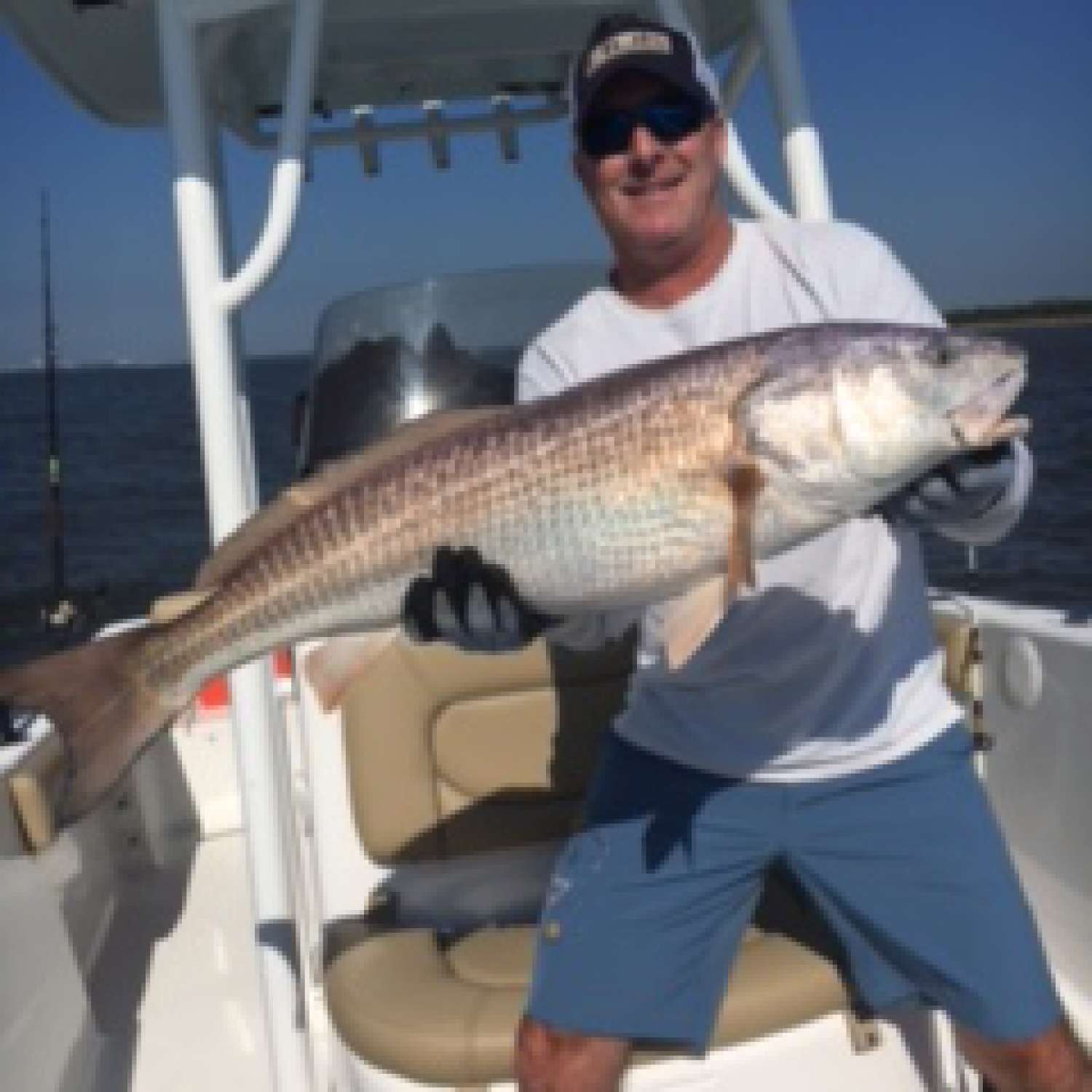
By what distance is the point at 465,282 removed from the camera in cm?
501

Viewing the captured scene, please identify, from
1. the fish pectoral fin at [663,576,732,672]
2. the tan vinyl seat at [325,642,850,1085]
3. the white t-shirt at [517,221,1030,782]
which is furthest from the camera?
the tan vinyl seat at [325,642,850,1085]

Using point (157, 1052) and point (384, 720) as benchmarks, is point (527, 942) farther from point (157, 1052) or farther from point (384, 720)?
point (157, 1052)

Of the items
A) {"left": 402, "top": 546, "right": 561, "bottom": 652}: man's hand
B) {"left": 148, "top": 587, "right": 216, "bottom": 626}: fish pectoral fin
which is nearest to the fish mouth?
{"left": 402, "top": 546, "right": 561, "bottom": 652}: man's hand

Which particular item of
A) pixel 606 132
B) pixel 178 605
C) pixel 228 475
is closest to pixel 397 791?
pixel 228 475

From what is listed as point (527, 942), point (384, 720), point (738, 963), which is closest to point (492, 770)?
point (384, 720)

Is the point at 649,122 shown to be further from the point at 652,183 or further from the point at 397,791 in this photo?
the point at 397,791

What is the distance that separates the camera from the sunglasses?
3.15m

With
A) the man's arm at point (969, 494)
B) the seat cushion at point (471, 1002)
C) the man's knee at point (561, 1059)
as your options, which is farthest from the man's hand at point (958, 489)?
the man's knee at point (561, 1059)

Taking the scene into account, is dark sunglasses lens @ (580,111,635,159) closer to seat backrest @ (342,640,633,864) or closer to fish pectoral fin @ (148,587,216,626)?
fish pectoral fin @ (148,587,216,626)

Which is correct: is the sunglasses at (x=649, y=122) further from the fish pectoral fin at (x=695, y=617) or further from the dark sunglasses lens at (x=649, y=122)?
the fish pectoral fin at (x=695, y=617)

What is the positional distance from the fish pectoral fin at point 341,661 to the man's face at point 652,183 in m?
1.02

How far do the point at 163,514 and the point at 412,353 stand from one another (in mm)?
32619

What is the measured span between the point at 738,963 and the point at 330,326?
2683 millimetres

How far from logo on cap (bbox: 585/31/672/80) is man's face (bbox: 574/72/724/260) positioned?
0.20ft
